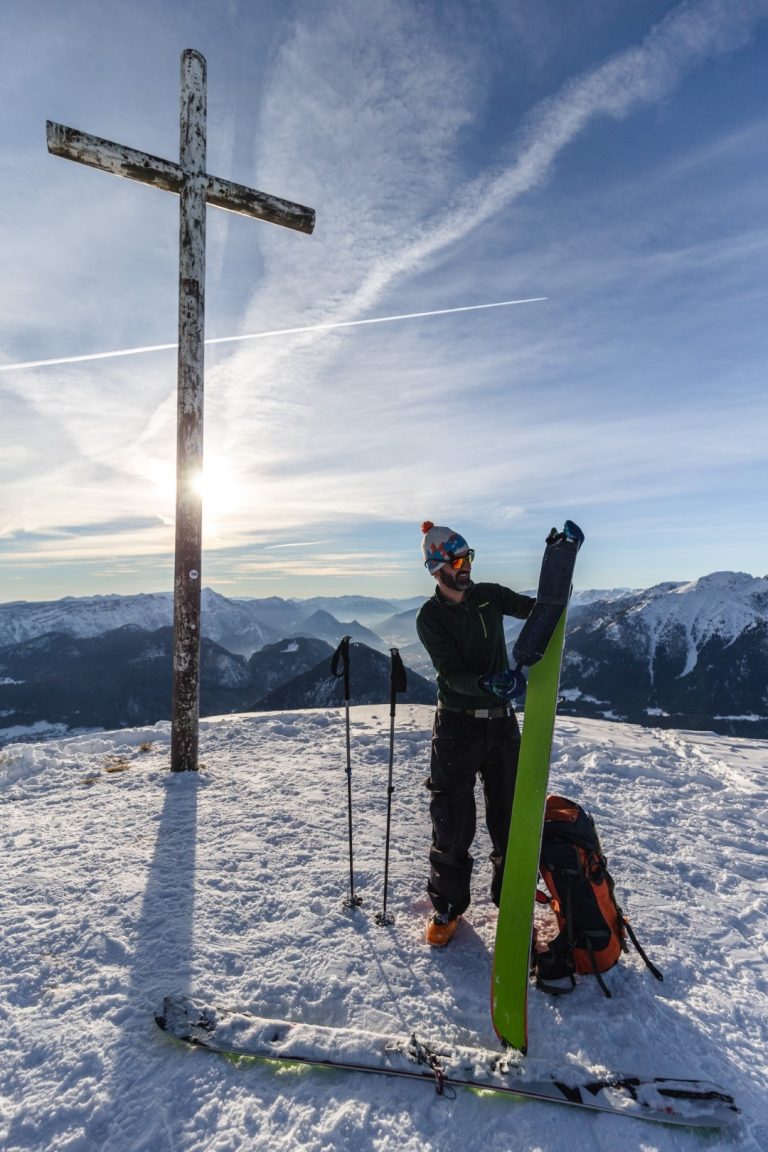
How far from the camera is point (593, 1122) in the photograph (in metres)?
2.69

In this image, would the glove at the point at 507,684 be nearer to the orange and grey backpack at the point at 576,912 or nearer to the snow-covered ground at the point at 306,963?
→ the orange and grey backpack at the point at 576,912

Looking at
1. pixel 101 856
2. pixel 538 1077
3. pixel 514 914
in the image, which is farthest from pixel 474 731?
pixel 101 856

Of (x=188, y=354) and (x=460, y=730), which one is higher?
(x=188, y=354)

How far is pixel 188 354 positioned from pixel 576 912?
7563mm

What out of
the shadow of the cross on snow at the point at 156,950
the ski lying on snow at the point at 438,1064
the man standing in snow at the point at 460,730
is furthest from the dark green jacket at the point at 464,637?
the shadow of the cross on snow at the point at 156,950

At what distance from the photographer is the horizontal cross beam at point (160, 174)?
6.96m

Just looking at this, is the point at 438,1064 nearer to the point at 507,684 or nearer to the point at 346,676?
the point at 507,684

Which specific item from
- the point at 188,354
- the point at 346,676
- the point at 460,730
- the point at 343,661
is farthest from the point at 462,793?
the point at 188,354

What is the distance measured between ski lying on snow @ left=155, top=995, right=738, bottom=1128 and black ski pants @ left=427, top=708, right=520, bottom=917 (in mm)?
1163

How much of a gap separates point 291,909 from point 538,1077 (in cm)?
221

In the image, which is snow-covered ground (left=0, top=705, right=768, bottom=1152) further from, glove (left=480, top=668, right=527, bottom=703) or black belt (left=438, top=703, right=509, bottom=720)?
glove (left=480, top=668, right=527, bottom=703)

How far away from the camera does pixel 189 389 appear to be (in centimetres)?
748

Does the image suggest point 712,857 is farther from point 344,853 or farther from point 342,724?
point 342,724

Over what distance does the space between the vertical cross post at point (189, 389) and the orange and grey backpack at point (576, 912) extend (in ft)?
17.3
